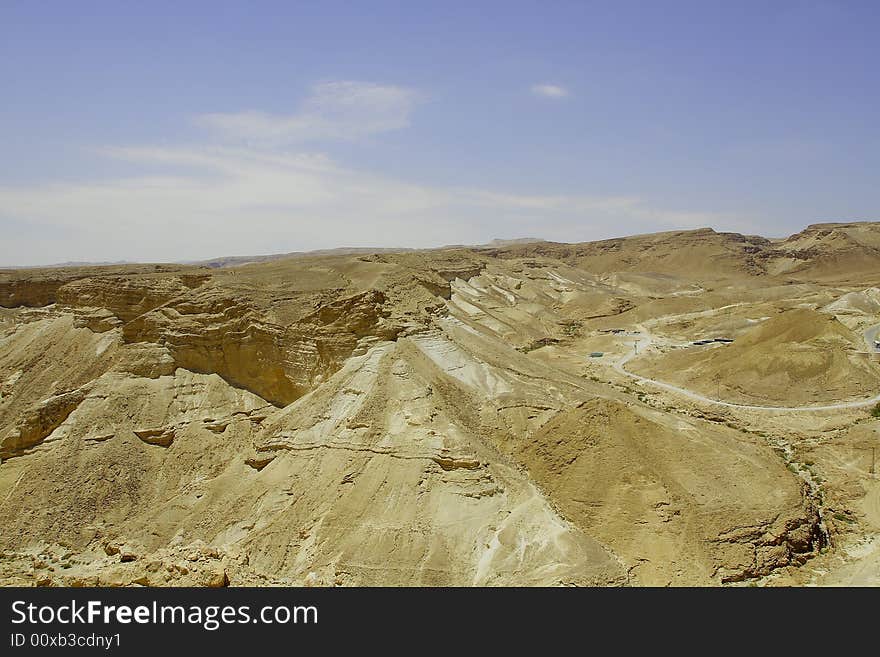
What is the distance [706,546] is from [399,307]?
17163 mm

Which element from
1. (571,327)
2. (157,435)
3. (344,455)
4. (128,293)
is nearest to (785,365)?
(571,327)

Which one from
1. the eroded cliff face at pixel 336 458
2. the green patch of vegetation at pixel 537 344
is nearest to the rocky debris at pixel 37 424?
the eroded cliff face at pixel 336 458

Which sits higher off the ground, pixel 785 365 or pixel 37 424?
pixel 785 365

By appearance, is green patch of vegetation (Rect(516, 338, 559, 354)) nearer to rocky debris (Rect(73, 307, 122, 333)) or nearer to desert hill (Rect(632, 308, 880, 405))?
desert hill (Rect(632, 308, 880, 405))

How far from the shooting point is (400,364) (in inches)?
967

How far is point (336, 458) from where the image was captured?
20.8 metres

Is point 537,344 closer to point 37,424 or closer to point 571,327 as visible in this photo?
point 571,327

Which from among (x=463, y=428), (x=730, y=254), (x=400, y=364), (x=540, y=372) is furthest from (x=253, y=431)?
(x=730, y=254)

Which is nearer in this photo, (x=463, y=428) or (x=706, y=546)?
(x=706, y=546)

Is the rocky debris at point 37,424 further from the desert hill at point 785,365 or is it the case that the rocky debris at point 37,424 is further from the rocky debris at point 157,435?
the desert hill at point 785,365

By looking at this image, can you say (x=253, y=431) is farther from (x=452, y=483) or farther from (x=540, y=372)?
(x=540, y=372)

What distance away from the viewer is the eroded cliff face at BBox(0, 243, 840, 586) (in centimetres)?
1723

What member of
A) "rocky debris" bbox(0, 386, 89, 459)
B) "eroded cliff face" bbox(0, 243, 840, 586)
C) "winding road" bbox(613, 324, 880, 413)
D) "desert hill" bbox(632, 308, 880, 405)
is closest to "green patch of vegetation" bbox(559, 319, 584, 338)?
"winding road" bbox(613, 324, 880, 413)

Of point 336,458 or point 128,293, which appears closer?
point 336,458
